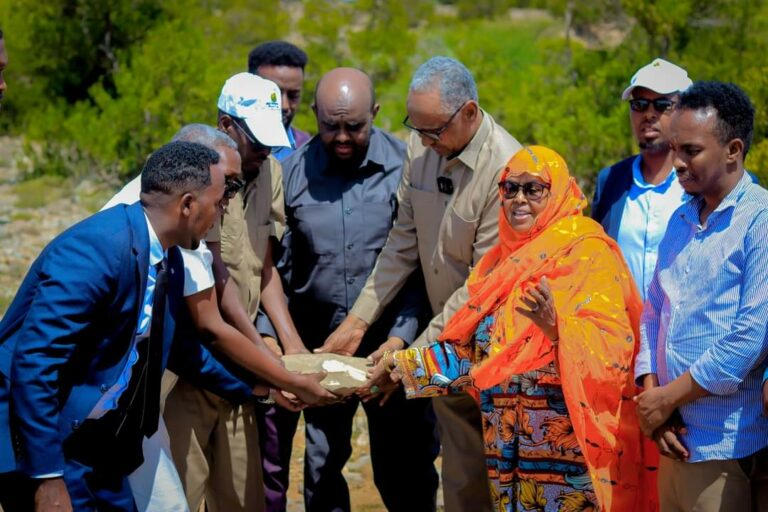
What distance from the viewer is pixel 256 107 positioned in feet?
14.5

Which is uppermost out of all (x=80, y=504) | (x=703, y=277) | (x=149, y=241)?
(x=149, y=241)

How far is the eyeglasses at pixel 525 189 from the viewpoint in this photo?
3.86 metres

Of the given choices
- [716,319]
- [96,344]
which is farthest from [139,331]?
[716,319]

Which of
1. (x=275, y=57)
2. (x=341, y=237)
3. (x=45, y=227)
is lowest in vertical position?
(x=45, y=227)

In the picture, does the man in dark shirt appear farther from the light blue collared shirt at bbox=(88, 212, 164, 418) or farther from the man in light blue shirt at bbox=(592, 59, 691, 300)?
the light blue collared shirt at bbox=(88, 212, 164, 418)

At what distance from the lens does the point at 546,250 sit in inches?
150

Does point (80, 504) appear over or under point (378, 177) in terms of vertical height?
under

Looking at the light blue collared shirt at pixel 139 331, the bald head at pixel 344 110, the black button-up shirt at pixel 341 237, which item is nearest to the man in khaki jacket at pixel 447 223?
the black button-up shirt at pixel 341 237

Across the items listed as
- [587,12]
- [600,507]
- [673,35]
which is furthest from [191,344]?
[587,12]

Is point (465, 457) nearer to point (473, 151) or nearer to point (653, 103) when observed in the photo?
point (473, 151)

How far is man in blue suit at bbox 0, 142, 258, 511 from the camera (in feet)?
9.93

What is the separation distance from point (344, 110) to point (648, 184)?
4.68 ft

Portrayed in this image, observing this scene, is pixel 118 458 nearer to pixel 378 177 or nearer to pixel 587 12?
pixel 378 177

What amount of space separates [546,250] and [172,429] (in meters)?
1.69
